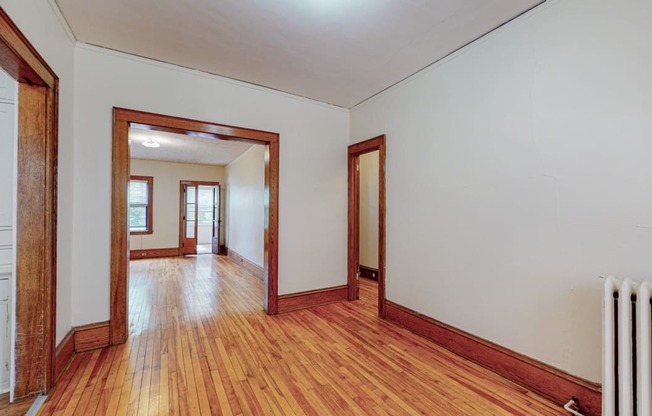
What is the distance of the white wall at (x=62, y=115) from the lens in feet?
5.64

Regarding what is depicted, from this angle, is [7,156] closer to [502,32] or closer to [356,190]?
[356,190]

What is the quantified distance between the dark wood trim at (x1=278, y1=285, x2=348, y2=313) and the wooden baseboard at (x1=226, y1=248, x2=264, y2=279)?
1.77 metres

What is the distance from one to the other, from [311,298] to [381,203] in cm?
150

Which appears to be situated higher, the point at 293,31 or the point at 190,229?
the point at 293,31

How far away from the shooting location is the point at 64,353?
215 cm

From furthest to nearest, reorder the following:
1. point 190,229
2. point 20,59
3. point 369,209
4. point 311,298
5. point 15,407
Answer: point 190,229, point 369,209, point 311,298, point 15,407, point 20,59

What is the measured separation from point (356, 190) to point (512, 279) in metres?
2.16

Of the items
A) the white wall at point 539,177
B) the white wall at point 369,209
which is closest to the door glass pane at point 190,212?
the white wall at point 369,209

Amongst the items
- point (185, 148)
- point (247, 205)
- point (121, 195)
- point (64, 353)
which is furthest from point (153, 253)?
point (64, 353)

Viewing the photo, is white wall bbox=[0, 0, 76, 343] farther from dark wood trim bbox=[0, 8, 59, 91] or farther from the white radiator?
the white radiator

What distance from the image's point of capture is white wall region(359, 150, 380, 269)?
504 centimetres

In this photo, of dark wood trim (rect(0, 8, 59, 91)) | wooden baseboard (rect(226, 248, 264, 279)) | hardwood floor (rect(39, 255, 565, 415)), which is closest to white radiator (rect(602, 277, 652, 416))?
hardwood floor (rect(39, 255, 565, 415))

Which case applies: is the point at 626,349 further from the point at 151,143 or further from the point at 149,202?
the point at 149,202

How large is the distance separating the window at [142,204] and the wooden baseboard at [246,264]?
224cm
